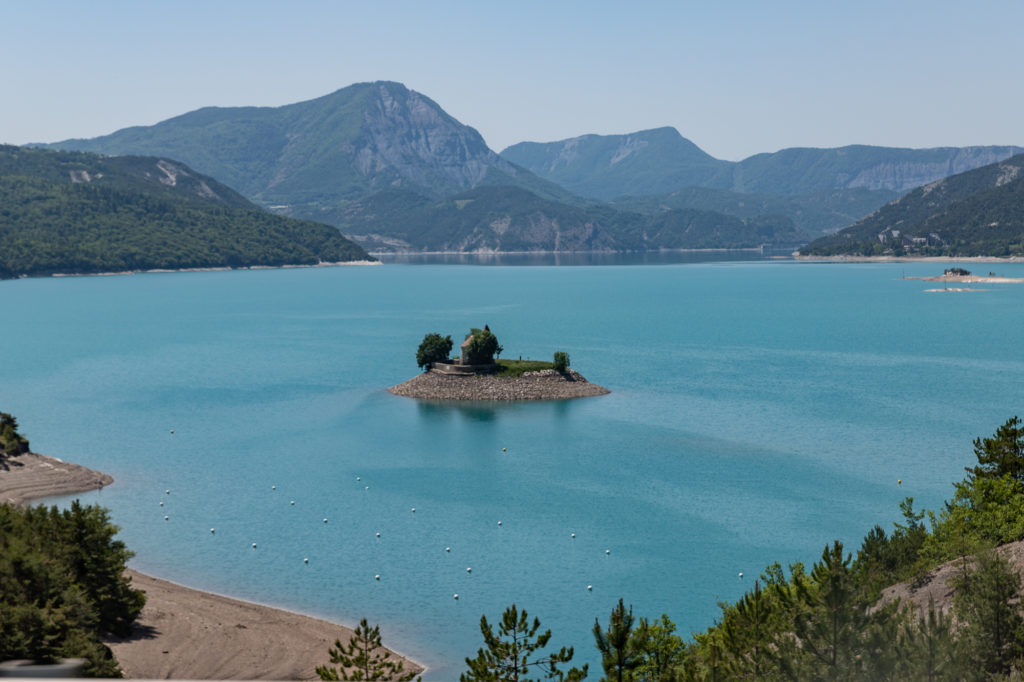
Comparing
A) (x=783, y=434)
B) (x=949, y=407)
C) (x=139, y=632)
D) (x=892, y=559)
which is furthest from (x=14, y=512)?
(x=949, y=407)

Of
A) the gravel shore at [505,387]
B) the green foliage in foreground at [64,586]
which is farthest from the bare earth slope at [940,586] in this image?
the gravel shore at [505,387]

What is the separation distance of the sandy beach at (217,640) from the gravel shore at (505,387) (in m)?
69.5

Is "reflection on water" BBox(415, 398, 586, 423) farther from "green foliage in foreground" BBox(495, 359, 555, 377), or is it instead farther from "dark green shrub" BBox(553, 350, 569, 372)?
"dark green shrub" BBox(553, 350, 569, 372)

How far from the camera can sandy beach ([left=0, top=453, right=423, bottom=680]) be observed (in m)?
51.6

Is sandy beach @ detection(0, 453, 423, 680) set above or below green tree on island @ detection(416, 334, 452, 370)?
below

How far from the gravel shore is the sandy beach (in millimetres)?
69457

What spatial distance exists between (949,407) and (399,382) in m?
78.8

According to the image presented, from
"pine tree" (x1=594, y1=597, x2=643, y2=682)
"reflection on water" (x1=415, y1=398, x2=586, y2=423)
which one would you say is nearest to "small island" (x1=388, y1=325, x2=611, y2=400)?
"reflection on water" (x1=415, y1=398, x2=586, y2=423)

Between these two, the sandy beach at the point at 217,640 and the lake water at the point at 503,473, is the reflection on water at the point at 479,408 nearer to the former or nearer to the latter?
the lake water at the point at 503,473

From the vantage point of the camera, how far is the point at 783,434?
367ft

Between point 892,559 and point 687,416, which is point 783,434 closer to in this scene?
point 687,416

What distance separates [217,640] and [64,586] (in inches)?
363

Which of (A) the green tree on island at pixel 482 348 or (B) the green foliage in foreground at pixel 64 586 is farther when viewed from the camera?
(A) the green tree on island at pixel 482 348

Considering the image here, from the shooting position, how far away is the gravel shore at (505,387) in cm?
13375
